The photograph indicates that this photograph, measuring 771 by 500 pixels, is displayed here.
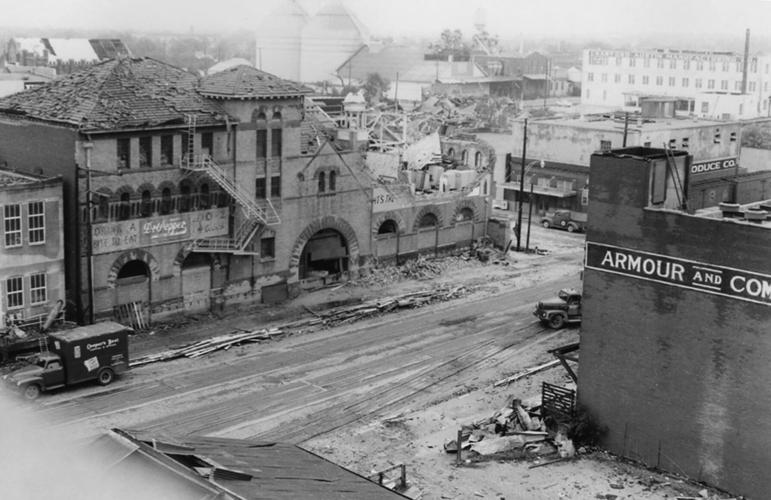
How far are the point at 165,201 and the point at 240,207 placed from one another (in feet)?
13.3

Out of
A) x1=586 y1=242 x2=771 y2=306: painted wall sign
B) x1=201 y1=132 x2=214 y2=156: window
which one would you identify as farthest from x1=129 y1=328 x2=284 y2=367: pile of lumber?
x1=586 y1=242 x2=771 y2=306: painted wall sign

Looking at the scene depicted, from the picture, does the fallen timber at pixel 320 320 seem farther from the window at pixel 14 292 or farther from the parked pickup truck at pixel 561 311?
the parked pickup truck at pixel 561 311

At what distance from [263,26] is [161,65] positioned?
293 ft

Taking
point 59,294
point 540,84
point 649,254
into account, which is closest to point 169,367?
point 59,294

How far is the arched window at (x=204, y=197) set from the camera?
48.3 m

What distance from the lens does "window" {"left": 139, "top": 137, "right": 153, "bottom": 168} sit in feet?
150

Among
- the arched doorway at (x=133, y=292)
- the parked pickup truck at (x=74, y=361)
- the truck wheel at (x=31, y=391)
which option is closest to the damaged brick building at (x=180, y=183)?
the arched doorway at (x=133, y=292)

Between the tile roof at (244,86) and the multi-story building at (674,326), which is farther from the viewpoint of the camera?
the tile roof at (244,86)

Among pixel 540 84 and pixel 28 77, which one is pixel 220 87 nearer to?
pixel 28 77

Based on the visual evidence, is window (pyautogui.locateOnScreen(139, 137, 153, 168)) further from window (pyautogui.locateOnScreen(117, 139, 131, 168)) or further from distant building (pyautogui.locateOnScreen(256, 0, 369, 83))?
distant building (pyautogui.locateOnScreen(256, 0, 369, 83))

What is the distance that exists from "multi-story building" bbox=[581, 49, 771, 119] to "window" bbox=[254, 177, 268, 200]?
67.7 metres

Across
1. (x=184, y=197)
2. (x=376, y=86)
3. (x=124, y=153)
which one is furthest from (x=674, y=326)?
(x=376, y=86)

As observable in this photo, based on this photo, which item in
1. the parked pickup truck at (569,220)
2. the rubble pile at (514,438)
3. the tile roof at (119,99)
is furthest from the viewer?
the parked pickup truck at (569,220)

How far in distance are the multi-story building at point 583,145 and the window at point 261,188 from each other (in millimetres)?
28182
